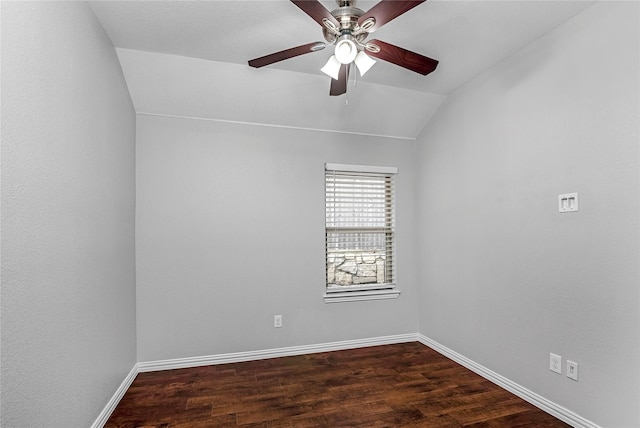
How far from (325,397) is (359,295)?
124 cm

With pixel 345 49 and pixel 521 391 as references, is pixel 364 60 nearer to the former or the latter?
pixel 345 49

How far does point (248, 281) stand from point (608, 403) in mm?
2736

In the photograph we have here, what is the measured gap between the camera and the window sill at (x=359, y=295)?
11.3 ft

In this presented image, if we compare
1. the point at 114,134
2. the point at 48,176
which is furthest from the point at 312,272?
the point at 48,176

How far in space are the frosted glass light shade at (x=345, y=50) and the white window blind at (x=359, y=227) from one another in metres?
1.77

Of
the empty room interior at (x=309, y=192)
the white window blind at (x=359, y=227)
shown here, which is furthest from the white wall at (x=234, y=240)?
the white window blind at (x=359, y=227)

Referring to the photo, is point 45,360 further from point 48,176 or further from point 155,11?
point 155,11

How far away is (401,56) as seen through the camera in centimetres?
198

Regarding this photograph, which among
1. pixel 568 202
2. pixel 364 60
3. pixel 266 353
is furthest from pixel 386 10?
pixel 266 353

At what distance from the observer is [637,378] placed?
1792 millimetres

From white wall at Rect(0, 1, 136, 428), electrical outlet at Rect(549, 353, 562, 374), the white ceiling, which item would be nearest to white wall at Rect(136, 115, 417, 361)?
the white ceiling

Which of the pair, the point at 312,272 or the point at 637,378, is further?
the point at 312,272

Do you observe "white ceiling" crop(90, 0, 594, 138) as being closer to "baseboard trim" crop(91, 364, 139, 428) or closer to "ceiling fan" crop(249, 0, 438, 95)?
"ceiling fan" crop(249, 0, 438, 95)

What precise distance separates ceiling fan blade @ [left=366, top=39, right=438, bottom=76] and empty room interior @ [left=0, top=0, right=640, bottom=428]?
3 centimetres
